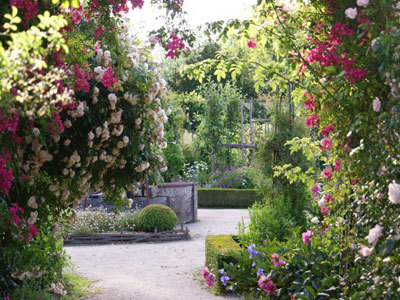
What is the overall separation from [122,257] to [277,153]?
2.86 metres

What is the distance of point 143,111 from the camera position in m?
3.75

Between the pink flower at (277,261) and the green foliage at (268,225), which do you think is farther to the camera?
the green foliage at (268,225)

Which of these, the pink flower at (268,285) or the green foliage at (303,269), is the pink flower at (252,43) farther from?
the pink flower at (268,285)

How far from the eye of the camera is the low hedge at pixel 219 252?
5371 mm

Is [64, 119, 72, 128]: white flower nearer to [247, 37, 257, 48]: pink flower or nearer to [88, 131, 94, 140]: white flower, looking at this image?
[88, 131, 94, 140]: white flower

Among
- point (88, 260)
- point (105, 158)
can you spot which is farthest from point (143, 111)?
point (88, 260)

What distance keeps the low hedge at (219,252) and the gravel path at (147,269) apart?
0.22 m

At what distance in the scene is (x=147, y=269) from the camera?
673 cm

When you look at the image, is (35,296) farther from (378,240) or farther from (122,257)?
(122,257)

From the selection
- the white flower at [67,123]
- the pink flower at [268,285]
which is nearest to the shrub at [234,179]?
the pink flower at [268,285]

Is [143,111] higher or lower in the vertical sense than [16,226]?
higher

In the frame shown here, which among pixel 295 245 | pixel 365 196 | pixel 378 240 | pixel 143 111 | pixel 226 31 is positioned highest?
pixel 226 31

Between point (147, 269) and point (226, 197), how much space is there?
917cm

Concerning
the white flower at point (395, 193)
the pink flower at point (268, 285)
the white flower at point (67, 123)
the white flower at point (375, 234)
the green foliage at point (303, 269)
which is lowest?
the pink flower at point (268, 285)
